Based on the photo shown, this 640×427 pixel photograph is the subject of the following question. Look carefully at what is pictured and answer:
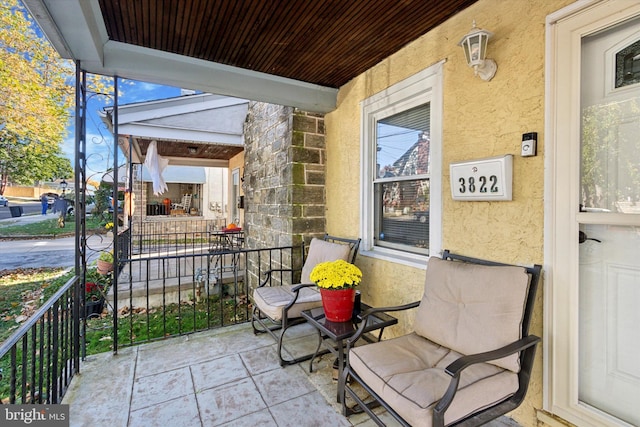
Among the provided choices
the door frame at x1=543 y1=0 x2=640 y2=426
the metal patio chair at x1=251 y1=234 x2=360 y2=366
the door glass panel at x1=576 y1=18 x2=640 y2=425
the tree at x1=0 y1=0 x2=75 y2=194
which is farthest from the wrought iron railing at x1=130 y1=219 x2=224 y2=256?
the door glass panel at x1=576 y1=18 x2=640 y2=425

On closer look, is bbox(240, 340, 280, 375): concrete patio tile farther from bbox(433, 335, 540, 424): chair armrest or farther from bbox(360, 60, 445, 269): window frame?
bbox(433, 335, 540, 424): chair armrest

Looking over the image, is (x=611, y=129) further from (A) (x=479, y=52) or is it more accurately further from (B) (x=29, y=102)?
(B) (x=29, y=102)

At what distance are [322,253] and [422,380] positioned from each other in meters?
1.75

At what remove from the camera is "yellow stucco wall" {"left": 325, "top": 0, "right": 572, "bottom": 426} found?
5.33 feet

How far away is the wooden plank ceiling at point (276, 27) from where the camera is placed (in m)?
1.90

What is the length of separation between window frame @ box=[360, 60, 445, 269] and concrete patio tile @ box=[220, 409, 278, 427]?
1.53m

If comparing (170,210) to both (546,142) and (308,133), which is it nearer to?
(308,133)

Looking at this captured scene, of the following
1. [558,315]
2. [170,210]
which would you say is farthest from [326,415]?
[170,210]

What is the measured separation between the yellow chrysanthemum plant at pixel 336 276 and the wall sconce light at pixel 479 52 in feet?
5.27

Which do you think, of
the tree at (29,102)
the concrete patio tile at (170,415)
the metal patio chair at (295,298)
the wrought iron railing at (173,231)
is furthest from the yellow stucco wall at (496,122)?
the wrought iron railing at (173,231)

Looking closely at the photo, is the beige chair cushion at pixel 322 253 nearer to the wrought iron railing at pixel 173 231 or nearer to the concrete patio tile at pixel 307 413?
the concrete patio tile at pixel 307 413

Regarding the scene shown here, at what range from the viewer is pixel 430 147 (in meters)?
2.28

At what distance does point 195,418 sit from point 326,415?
0.84 m

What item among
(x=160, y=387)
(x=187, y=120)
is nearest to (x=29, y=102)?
(x=187, y=120)
